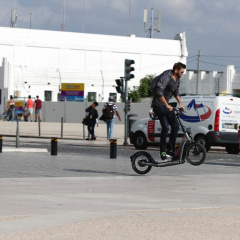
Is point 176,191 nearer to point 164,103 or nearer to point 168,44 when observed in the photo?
point 164,103

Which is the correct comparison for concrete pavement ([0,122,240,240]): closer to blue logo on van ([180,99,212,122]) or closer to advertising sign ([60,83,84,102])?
blue logo on van ([180,99,212,122])

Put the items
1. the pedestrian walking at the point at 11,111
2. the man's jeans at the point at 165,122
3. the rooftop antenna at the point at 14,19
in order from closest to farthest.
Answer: the man's jeans at the point at 165,122 → the pedestrian walking at the point at 11,111 → the rooftop antenna at the point at 14,19

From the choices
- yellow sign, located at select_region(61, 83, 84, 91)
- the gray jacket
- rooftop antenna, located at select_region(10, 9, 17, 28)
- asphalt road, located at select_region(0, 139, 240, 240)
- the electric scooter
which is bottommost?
asphalt road, located at select_region(0, 139, 240, 240)

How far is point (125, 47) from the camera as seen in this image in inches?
3875

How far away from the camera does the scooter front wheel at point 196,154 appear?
1481 centimetres

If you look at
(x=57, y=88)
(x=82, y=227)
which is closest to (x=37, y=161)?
(x=82, y=227)

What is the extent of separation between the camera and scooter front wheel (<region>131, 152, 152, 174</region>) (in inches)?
581

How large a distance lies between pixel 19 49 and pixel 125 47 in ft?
44.5

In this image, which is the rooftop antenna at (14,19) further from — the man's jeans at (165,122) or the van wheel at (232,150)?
the man's jeans at (165,122)

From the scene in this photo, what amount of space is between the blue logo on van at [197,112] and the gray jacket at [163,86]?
1074 centimetres

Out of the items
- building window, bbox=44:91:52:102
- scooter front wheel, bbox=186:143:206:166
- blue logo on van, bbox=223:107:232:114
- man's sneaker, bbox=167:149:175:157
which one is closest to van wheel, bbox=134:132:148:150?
blue logo on van, bbox=223:107:232:114

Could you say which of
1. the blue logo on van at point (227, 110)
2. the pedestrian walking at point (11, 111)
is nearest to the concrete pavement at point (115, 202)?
the blue logo on van at point (227, 110)

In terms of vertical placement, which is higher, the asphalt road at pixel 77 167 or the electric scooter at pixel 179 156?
the electric scooter at pixel 179 156

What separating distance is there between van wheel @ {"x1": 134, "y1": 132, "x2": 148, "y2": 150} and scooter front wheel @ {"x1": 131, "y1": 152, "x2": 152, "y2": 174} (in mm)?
12515
